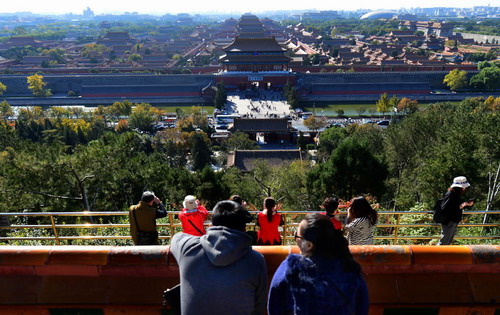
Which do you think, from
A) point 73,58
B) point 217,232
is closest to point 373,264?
point 217,232

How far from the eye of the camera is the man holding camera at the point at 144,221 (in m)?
2.97

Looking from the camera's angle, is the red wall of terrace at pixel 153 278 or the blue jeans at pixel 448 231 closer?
the red wall of terrace at pixel 153 278

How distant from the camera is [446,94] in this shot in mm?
35562

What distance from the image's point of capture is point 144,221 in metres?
3.00

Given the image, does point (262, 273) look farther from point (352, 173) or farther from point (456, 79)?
point (456, 79)

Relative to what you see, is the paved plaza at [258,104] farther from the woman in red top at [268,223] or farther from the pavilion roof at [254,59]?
the woman in red top at [268,223]

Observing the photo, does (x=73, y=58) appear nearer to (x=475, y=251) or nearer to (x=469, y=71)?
(x=469, y=71)

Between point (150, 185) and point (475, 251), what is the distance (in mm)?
7513

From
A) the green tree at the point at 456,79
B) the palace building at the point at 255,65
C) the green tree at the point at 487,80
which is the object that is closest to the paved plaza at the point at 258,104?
the palace building at the point at 255,65

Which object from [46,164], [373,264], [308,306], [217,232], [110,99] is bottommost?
[110,99]

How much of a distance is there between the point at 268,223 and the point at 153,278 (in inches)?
41.7

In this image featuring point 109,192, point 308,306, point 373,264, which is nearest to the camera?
point 308,306

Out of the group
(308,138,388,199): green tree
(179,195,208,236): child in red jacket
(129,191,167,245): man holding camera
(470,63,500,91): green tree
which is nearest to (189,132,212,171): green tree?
(308,138,388,199): green tree

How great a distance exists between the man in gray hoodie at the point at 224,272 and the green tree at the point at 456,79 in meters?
41.0
